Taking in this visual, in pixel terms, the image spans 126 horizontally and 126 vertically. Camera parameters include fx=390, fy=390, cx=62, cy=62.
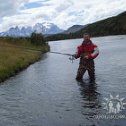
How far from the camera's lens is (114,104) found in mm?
19328

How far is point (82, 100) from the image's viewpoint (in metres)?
21.5

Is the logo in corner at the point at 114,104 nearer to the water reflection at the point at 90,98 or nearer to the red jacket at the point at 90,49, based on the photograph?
the water reflection at the point at 90,98

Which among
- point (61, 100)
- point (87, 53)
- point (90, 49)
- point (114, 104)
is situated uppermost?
point (90, 49)

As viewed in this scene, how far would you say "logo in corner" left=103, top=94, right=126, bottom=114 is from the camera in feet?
59.9

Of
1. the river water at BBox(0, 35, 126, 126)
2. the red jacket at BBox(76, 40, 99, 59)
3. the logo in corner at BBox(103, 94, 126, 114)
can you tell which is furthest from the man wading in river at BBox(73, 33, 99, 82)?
the logo in corner at BBox(103, 94, 126, 114)

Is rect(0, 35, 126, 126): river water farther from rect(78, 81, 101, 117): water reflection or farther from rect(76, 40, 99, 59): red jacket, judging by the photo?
rect(76, 40, 99, 59): red jacket

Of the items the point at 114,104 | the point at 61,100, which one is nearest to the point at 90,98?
the point at 61,100

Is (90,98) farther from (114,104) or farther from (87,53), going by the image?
(87,53)

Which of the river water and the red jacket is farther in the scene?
the red jacket

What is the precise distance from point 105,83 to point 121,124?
36.7 feet

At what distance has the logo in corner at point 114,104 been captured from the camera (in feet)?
59.9

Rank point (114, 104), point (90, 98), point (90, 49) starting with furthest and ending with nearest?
point (90, 49)
point (90, 98)
point (114, 104)

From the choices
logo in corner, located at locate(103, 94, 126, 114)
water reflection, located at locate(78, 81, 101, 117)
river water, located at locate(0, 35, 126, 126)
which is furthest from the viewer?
water reflection, located at locate(78, 81, 101, 117)

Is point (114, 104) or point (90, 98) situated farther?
→ point (90, 98)
